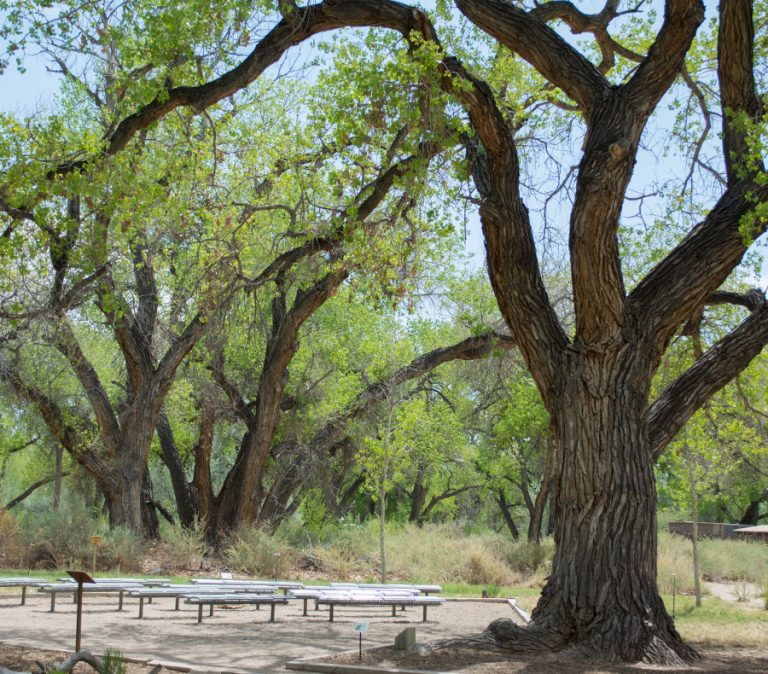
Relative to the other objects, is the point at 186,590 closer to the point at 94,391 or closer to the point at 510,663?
the point at 510,663

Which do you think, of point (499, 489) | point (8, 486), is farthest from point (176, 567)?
point (8, 486)

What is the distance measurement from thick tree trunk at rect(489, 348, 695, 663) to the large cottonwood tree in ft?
0.04

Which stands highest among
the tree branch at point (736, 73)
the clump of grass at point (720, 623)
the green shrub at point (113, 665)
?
the tree branch at point (736, 73)

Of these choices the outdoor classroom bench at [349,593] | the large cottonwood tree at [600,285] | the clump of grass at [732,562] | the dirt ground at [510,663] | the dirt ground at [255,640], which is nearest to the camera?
the dirt ground at [510,663]

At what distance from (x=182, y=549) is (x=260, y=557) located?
5.84 ft

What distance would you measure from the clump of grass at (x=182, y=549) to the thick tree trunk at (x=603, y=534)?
11.5m

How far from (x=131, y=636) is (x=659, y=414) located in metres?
5.90

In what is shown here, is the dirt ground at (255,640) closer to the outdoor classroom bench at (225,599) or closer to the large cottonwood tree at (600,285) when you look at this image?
the outdoor classroom bench at (225,599)

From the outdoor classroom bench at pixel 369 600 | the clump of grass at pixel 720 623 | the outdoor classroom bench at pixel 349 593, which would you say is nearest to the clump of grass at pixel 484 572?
the clump of grass at pixel 720 623

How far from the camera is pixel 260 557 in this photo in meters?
17.6

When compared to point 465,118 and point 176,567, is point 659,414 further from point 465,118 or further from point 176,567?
point 176,567

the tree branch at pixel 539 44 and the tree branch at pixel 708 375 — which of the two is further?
the tree branch at pixel 539 44

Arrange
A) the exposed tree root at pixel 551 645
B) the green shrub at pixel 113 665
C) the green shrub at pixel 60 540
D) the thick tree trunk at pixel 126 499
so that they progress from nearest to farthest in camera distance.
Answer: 1. the green shrub at pixel 113 665
2. the exposed tree root at pixel 551 645
3. the green shrub at pixel 60 540
4. the thick tree trunk at pixel 126 499

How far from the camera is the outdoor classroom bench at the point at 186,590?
1066cm
